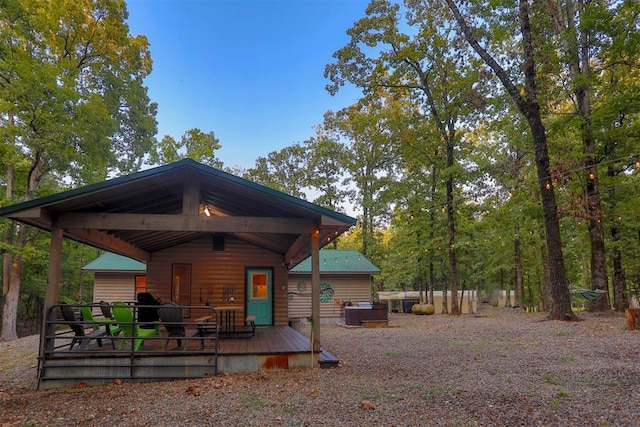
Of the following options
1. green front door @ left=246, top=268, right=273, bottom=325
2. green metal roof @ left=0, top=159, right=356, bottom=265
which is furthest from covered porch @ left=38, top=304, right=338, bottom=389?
green front door @ left=246, top=268, right=273, bottom=325

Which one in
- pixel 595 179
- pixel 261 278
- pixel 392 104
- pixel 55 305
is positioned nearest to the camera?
pixel 55 305

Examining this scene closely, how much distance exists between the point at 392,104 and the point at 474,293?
13.7 metres

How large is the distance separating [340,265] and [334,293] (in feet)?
4.26

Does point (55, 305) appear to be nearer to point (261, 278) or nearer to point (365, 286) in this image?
point (261, 278)

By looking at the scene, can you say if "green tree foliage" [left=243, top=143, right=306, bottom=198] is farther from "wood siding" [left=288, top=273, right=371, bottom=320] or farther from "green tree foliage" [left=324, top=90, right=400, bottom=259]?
"wood siding" [left=288, top=273, right=371, bottom=320]

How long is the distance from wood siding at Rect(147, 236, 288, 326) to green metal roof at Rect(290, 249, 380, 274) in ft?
20.8

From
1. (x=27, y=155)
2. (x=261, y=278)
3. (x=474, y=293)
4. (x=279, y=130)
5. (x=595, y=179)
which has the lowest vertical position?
(x=474, y=293)

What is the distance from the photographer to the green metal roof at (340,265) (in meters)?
18.1

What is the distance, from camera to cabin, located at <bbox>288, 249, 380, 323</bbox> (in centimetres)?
1795

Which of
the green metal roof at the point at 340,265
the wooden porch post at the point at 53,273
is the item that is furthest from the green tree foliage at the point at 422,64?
the wooden porch post at the point at 53,273

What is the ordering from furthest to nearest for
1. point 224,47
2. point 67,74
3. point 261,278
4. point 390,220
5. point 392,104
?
point 390,220 < point 392,104 < point 224,47 < point 67,74 < point 261,278

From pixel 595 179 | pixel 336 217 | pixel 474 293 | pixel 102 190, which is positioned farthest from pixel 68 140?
pixel 474 293

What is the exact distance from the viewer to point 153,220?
6.33 m

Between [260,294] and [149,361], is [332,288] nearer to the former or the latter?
[260,294]
